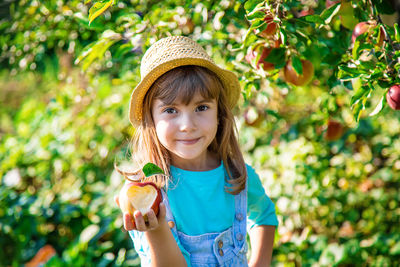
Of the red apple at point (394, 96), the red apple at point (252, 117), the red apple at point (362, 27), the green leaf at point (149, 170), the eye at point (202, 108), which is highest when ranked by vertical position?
the red apple at point (362, 27)

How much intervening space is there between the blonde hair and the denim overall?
8 centimetres

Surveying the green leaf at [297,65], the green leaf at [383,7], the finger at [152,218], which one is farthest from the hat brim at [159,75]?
the green leaf at [383,7]

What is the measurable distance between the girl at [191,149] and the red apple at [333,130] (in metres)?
0.83

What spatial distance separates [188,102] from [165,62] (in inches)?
5.1

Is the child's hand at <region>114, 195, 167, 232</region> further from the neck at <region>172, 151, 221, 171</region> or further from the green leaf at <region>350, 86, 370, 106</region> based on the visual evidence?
the green leaf at <region>350, 86, 370, 106</region>

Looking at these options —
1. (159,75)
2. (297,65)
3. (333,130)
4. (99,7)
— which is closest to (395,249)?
(333,130)

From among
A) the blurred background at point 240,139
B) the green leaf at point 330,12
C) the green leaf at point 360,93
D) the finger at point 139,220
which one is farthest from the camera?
the blurred background at point 240,139

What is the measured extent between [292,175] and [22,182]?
197 cm

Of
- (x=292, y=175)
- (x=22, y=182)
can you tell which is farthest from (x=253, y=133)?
(x=22, y=182)

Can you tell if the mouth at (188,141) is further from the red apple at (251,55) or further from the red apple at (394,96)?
the red apple at (394,96)

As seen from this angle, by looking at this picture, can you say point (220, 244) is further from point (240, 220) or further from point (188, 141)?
point (188, 141)

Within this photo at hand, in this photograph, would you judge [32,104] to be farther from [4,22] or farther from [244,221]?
[244,221]

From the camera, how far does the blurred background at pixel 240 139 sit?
5.78 ft

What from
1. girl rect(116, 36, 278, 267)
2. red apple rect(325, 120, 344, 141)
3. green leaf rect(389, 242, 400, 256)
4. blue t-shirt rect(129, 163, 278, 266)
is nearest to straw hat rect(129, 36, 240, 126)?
girl rect(116, 36, 278, 267)
